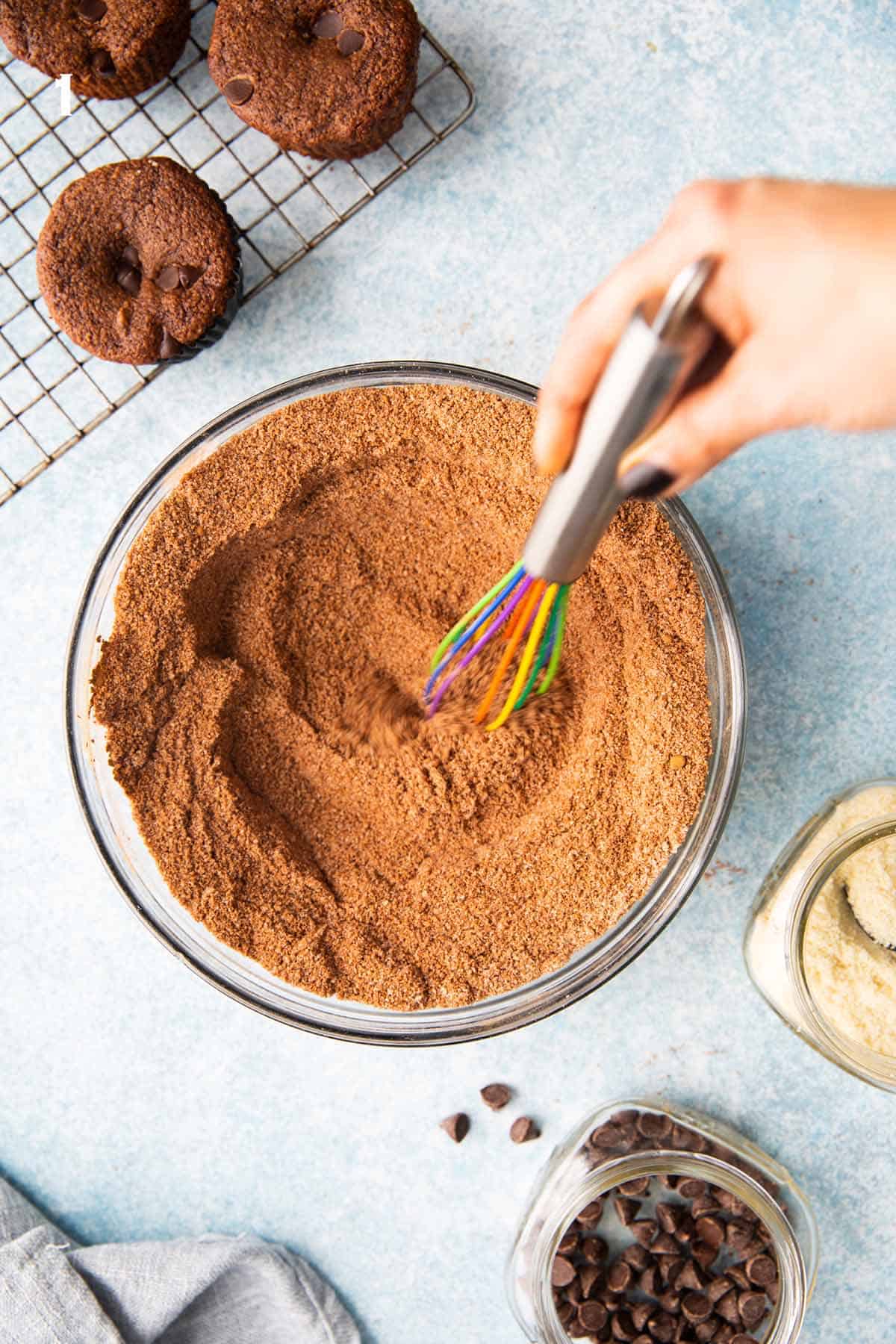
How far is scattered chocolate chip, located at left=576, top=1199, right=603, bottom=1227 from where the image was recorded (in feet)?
4.38

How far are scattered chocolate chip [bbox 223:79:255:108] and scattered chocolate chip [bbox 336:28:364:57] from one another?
11cm

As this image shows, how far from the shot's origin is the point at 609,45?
1.32m

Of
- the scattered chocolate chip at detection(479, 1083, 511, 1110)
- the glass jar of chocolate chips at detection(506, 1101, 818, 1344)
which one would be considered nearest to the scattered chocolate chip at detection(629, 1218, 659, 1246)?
the glass jar of chocolate chips at detection(506, 1101, 818, 1344)

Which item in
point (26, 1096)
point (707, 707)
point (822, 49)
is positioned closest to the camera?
point (707, 707)

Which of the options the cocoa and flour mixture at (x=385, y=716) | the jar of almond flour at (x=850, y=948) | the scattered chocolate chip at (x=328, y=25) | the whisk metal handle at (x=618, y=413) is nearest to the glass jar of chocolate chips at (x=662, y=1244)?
the jar of almond flour at (x=850, y=948)

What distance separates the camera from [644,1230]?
1.34 meters

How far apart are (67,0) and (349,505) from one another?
696 mm

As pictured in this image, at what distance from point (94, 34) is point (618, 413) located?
0.95 meters

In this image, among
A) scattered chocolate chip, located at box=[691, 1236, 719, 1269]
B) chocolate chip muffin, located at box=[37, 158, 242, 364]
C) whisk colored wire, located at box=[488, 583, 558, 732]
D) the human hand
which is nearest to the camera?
the human hand

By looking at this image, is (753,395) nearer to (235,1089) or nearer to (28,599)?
(28,599)

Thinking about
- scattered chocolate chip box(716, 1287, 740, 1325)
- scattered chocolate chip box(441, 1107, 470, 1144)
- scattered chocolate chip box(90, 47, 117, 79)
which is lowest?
scattered chocolate chip box(716, 1287, 740, 1325)

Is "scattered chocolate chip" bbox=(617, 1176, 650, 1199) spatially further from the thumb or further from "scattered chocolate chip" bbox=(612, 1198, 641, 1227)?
the thumb

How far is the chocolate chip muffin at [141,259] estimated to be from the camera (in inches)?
49.2

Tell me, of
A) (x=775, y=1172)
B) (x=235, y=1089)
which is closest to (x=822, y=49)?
(x=775, y=1172)
